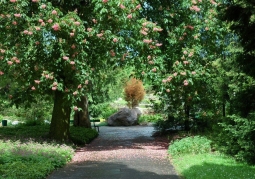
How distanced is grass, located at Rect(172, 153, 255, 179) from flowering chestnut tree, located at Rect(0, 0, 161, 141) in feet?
14.9

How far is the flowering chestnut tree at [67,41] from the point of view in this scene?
468 inches

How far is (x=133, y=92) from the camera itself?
4050cm

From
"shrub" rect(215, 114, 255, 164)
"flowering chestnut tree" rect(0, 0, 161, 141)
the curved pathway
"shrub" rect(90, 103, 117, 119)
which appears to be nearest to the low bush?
the curved pathway

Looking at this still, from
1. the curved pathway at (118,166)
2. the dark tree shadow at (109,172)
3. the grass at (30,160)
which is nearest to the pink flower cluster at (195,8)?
the curved pathway at (118,166)

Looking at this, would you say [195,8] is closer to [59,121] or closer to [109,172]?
[59,121]

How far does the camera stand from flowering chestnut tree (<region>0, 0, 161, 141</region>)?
1188 centimetres

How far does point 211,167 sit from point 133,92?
31.5m

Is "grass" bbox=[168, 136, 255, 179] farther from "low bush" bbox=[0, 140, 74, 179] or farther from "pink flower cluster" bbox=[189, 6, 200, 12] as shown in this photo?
"pink flower cluster" bbox=[189, 6, 200, 12]

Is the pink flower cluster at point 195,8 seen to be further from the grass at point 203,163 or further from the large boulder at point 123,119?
the large boulder at point 123,119

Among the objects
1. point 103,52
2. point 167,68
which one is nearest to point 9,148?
point 103,52

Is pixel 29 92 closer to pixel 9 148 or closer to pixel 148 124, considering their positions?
pixel 9 148

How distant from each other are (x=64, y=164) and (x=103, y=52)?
465cm

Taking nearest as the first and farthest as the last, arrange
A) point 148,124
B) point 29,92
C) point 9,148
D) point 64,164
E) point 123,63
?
point 64,164
point 9,148
point 123,63
point 29,92
point 148,124

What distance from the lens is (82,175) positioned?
9.03 m
